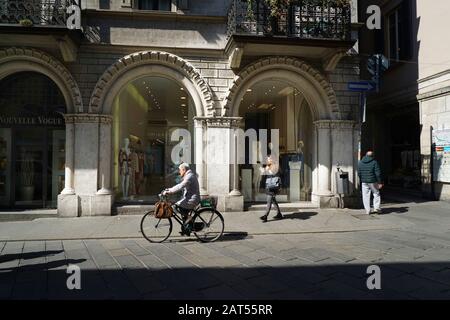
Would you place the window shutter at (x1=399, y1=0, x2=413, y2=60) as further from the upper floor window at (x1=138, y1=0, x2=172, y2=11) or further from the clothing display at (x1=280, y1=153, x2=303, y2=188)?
the upper floor window at (x1=138, y1=0, x2=172, y2=11)

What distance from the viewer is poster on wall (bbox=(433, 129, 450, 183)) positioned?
12.7 m

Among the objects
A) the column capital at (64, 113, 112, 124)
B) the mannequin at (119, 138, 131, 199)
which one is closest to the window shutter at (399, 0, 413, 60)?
the mannequin at (119, 138, 131, 199)

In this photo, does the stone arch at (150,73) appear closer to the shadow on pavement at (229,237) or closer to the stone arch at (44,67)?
the stone arch at (44,67)

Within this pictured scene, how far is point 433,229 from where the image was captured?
8.84m

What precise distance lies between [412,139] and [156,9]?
12.0 metres

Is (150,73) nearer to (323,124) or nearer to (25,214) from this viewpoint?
(25,214)

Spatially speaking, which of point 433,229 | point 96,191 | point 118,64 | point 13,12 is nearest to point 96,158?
point 96,191

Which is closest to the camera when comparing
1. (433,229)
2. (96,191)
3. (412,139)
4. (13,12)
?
(433,229)

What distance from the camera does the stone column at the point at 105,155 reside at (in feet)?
36.5

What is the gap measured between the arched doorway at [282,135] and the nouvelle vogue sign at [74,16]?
222 inches

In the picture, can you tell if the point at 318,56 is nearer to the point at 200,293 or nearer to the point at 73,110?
the point at 73,110

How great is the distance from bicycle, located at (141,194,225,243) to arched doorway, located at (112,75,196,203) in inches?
167

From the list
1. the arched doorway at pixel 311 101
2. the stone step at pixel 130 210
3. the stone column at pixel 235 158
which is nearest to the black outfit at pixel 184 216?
the stone step at pixel 130 210

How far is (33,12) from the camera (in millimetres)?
10195
